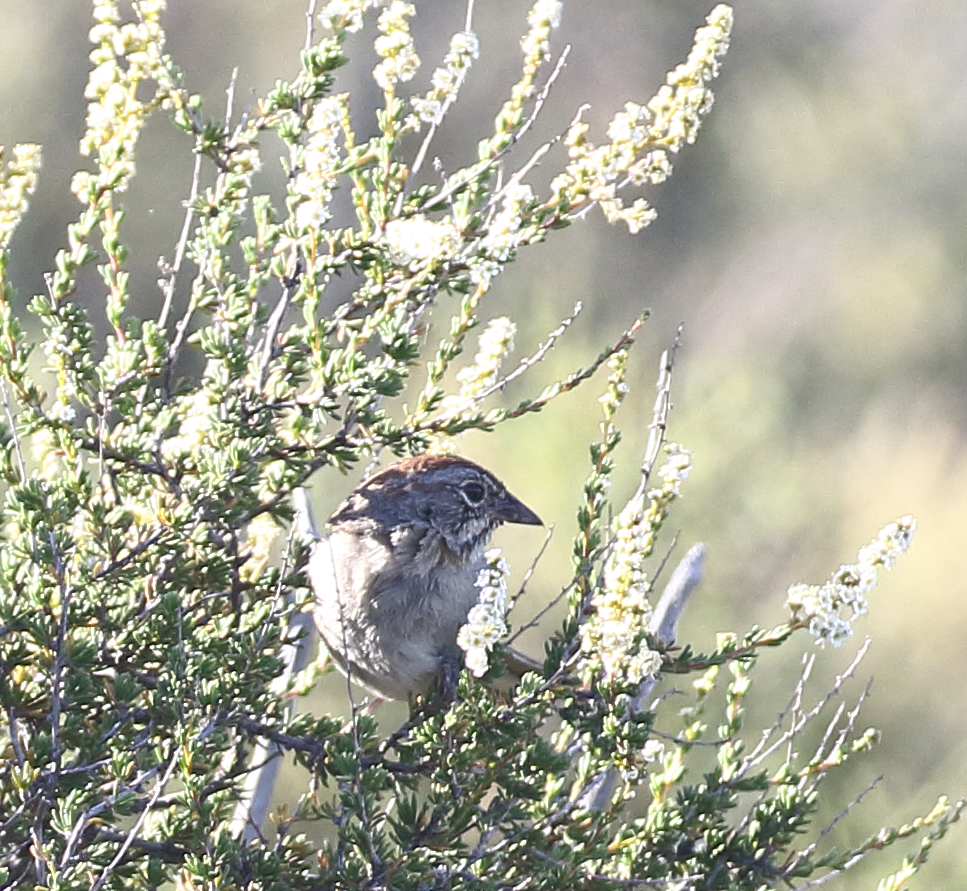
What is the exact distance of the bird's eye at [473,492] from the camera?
3.39 meters

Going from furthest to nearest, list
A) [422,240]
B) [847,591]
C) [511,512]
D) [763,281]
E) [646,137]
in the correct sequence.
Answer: [763,281], [511,512], [646,137], [422,240], [847,591]

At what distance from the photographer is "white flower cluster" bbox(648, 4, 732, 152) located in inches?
104

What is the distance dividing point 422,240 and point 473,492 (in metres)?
1.05

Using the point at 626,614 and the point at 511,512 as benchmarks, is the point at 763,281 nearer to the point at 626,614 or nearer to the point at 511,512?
the point at 511,512

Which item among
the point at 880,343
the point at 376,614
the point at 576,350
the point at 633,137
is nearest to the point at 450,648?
the point at 376,614

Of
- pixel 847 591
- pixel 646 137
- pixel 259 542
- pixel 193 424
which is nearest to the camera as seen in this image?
pixel 847 591

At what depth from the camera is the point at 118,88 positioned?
2.73 metres

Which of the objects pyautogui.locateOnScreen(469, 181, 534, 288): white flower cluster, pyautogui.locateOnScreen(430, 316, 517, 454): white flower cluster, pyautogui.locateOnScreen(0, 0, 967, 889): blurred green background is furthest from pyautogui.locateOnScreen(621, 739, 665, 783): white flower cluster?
pyautogui.locateOnScreen(0, 0, 967, 889): blurred green background

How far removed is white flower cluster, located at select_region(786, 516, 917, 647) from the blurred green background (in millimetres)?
3748

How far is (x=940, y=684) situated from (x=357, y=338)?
518 cm

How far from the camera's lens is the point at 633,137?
2.69m

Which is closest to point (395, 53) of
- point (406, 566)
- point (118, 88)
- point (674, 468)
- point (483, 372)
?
point (118, 88)

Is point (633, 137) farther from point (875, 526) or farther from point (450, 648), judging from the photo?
point (875, 526)

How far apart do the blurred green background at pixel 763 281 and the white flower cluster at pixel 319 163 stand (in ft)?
13.5
